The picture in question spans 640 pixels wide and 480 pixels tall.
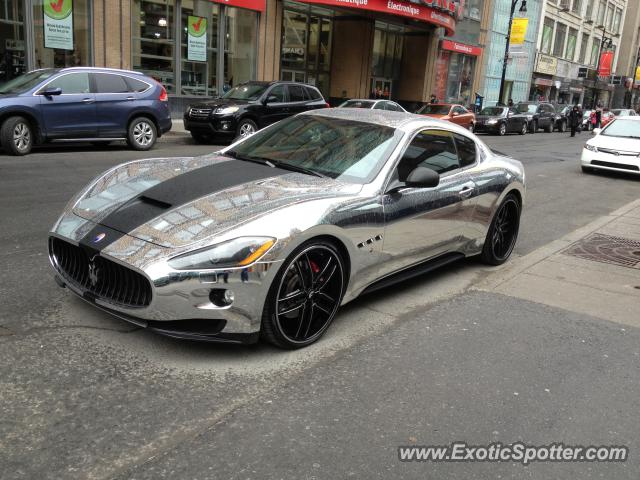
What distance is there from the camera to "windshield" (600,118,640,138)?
15.2m

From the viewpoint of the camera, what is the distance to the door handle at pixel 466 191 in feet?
17.9

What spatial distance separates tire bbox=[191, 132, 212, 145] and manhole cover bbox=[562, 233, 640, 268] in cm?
1099

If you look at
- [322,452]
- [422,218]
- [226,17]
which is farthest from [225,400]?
[226,17]

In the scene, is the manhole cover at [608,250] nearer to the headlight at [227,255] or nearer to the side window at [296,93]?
the headlight at [227,255]

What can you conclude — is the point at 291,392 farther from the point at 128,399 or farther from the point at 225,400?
the point at 128,399

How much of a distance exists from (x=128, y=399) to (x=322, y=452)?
3.54 ft

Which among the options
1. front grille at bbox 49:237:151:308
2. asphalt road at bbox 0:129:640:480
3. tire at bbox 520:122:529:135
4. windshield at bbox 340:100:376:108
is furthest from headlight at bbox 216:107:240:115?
tire at bbox 520:122:529:135

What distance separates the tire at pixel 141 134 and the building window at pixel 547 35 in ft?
148

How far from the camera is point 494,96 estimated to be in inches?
1793

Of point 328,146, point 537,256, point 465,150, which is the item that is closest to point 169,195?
point 328,146

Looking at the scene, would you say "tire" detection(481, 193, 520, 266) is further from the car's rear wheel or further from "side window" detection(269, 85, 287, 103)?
the car's rear wheel

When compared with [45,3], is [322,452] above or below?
below

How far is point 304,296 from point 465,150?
8.78 ft

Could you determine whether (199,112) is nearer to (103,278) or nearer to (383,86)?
(103,278)
